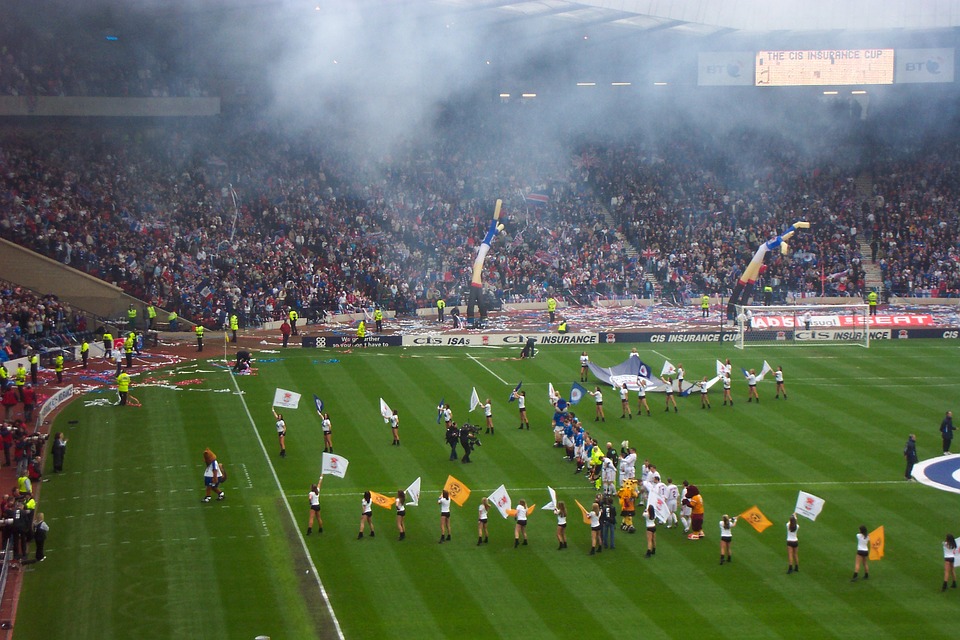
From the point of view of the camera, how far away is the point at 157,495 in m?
31.4

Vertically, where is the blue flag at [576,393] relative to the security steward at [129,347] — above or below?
below

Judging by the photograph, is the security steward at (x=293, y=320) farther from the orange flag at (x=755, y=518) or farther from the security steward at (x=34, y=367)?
the orange flag at (x=755, y=518)

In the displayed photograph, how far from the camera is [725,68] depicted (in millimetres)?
73312

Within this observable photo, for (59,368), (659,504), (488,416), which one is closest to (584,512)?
(659,504)

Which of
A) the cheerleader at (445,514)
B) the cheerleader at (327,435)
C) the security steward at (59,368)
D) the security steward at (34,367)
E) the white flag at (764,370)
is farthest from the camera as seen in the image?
the security steward at (59,368)

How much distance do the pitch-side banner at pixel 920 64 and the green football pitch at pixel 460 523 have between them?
106ft

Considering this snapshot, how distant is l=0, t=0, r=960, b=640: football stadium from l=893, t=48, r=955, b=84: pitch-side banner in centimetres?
22

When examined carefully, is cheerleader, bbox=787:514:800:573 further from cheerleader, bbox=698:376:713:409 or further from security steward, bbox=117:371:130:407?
security steward, bbox=117:371:130:407

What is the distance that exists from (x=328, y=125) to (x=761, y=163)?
91.7ft

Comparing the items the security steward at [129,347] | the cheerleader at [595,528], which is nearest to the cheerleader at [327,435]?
the cheerleader at [595,528]

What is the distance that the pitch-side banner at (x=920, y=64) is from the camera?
72312 mm

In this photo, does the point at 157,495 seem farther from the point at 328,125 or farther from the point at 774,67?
the point at 774,67

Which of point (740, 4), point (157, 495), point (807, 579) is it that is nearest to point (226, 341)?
point (157, 495)

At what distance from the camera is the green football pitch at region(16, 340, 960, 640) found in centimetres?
2356
